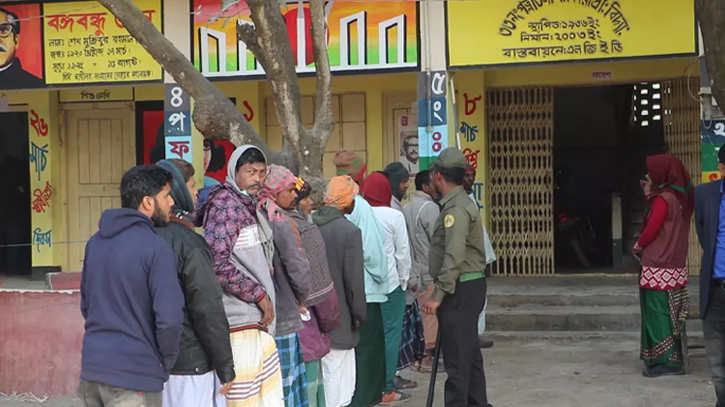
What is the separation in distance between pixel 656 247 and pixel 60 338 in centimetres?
486

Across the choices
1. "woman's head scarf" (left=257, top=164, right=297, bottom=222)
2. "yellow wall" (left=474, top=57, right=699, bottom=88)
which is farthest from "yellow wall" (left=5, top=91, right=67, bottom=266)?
"woman's head scarf" (left=257, top=164, right=297, bottom=222)

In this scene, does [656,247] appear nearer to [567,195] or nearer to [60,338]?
[60,338]

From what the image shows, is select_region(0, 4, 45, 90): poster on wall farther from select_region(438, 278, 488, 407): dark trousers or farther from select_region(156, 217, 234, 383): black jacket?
select_region(156, 217, 234, 383): black jacket

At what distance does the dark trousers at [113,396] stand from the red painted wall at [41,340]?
3462 mm

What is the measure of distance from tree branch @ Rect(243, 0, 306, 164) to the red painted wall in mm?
2083

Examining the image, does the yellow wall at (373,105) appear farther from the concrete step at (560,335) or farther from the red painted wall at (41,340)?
the red painted wall at (41,340)

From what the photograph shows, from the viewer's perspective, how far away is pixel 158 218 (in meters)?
4.40

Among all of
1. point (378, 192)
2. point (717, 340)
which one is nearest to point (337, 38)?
point (378, 192)

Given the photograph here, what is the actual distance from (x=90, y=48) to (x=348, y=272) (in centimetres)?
627

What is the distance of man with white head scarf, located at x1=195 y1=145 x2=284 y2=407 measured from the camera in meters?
4.90

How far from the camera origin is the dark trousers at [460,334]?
680 centimetres

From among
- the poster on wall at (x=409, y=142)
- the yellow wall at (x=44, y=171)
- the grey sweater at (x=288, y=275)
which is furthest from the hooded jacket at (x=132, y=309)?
the yellow wall at (x=44, y=171)

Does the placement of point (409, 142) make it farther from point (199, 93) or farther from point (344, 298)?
point (344, 298)

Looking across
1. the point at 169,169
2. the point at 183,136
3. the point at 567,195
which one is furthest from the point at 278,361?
the point at 567,195
